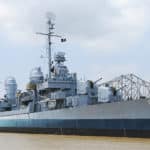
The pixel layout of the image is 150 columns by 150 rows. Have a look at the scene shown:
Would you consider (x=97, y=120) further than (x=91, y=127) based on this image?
No

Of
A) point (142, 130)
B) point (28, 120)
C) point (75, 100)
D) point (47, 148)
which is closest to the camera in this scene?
point (47, 148)

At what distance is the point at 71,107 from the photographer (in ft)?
136

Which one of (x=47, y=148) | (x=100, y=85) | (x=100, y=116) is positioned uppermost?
(x=100, y=85)

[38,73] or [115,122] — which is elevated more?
[38,73]

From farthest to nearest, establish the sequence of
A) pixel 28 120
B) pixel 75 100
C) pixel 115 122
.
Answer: pixel 28 120
pixel 75 100
pixel 115 122

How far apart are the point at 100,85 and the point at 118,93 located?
2005 millimetres

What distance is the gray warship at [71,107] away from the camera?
34.4 m

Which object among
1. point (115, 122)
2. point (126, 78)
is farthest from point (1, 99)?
point (115, 122)

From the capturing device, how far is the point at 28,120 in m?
48.0

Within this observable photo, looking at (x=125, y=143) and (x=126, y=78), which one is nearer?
(x=125, y=143)

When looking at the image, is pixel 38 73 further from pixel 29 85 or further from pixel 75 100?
pixel 75 100

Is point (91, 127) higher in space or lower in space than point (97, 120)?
lower

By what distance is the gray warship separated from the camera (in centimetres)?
3444

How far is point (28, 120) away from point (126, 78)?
474 inches
